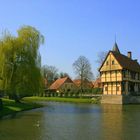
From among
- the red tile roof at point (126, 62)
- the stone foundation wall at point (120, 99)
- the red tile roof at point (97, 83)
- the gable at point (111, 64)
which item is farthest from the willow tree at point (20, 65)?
the red tile roof at point (97, 83)

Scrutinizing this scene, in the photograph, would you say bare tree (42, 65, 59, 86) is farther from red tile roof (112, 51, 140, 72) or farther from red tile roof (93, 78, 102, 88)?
red tile roof (112, 51, 140, 72)

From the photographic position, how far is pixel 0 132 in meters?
22.3

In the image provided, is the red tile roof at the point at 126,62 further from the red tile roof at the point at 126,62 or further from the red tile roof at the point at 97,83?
the red tile roof at the point at 97,83

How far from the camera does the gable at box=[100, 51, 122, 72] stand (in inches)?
2549

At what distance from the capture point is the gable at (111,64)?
64750mm

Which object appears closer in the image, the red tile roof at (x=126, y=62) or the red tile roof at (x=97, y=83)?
the red tile roof at (x=126, y=62)

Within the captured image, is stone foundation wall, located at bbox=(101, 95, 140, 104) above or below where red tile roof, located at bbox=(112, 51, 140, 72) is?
below

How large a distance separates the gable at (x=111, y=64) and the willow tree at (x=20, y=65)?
22362 millimetres

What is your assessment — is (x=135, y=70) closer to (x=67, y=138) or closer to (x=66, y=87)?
(x=66, y=87)

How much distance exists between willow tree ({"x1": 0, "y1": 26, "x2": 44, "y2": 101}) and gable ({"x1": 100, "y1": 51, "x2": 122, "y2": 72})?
22.4 meters

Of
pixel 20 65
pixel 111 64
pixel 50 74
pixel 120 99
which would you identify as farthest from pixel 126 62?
pixel 50 74

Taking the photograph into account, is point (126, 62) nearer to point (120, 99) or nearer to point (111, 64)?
point (111, 64)

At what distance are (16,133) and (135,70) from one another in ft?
163

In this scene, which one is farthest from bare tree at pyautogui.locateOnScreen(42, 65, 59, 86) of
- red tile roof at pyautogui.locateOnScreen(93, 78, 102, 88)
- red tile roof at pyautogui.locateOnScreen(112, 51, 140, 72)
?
red tile roof at pyautogui.locateOnScreen(112, 51, 140, 72)
